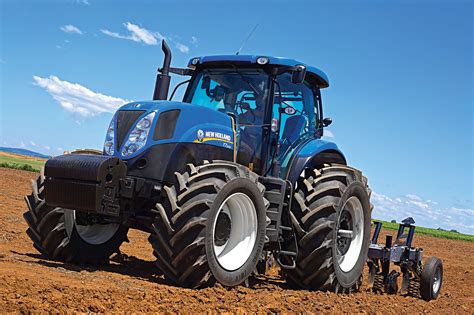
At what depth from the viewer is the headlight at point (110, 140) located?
21.1ft

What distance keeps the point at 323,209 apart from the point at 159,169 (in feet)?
6.63

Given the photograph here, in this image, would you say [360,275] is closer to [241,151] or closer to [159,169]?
[241,151]

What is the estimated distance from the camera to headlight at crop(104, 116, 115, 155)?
642cm

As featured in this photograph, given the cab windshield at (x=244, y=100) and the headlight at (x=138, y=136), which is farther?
the cab windshield at (x=244, y=100)

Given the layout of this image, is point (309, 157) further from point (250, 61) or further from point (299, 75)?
point (250, 61)

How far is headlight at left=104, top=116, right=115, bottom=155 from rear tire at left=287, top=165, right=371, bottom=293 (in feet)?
7.30

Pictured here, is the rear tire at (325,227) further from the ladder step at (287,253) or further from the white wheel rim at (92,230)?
the white wheel rim at (92,230)

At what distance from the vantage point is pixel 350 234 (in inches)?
301

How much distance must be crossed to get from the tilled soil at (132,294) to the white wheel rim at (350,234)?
0.69 meters

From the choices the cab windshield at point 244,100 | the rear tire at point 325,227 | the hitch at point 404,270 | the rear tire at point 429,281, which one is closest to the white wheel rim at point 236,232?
the rear tire at point 325,227

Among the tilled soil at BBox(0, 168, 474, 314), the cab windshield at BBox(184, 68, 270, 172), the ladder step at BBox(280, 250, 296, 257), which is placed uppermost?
the cab windshield at BBox(184, 68, 270, 172)

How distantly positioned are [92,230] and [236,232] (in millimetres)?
1957

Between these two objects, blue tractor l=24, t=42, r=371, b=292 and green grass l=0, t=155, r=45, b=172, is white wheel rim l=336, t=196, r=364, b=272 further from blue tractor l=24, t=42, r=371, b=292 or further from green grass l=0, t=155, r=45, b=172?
green grass l=0, t=155, r=45, b=172

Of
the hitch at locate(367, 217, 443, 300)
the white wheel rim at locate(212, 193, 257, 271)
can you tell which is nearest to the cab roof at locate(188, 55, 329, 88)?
the white wheel rim at locate(212, 193, 257, 271)
